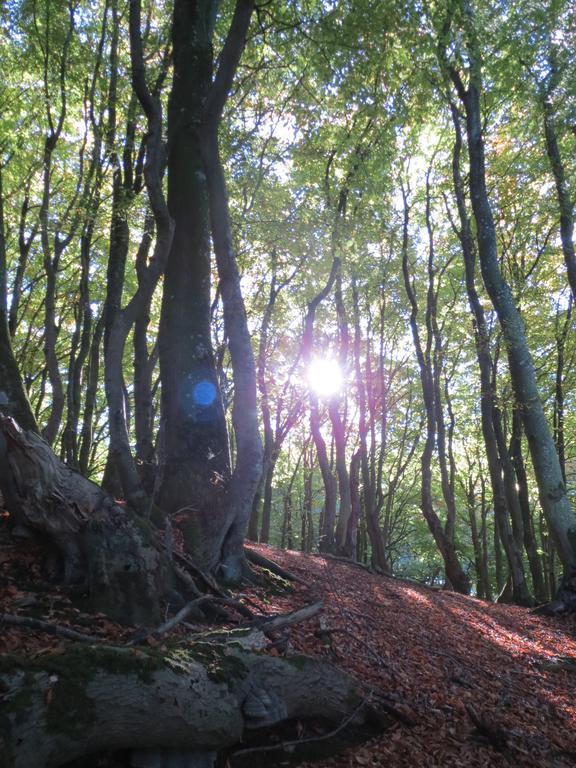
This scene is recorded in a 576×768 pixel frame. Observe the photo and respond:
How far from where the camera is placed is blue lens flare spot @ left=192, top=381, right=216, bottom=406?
6.70m

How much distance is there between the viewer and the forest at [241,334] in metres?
3.40

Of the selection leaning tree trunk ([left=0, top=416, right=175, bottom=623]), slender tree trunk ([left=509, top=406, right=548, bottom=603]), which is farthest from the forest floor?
slender tree trunk ([left=509, top=406, right=548, bottom=603])

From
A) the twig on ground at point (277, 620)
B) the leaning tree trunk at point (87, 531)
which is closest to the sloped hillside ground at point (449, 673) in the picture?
the twig on ground at point (277, 620)

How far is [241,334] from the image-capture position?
20.7 ft

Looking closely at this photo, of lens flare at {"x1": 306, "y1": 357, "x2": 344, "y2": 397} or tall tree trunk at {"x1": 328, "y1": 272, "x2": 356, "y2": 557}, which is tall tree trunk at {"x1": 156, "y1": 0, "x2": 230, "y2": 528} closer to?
tall tree trunk at {"x1": 328, "y1": 272, "x2": 356, "y2": 557}

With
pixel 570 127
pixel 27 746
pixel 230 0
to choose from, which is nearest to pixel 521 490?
pixel 570 127

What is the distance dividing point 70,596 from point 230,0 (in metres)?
10.7

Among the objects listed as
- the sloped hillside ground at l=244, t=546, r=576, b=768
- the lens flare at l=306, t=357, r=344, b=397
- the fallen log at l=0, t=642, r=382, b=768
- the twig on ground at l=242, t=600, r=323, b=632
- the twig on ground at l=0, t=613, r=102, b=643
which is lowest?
the sloped hillside ground at l=244, t=546, r=576, b=768

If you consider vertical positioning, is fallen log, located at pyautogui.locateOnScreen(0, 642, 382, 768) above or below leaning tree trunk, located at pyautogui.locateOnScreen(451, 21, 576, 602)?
below

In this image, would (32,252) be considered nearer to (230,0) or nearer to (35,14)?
(35,14)

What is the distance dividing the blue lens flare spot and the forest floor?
8.38 ft

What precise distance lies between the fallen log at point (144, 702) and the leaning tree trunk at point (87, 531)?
116cm

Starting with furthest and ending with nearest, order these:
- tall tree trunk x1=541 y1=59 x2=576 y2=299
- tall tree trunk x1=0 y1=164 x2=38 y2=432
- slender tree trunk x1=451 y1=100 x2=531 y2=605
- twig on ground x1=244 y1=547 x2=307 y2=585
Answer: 1. slender tree trunk x1=451 y1=100 x2=531 y2=605
2. tall tree trunk x1=541 y1=59 x2=576 y2=299
3. twig on ground x1=244 y1=547 x2=307 y2=585
4. tall tree trunk x1=0 y1=164 x2=38 y2=432

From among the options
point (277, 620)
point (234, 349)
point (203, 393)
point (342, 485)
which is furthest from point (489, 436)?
point (277, 620)
